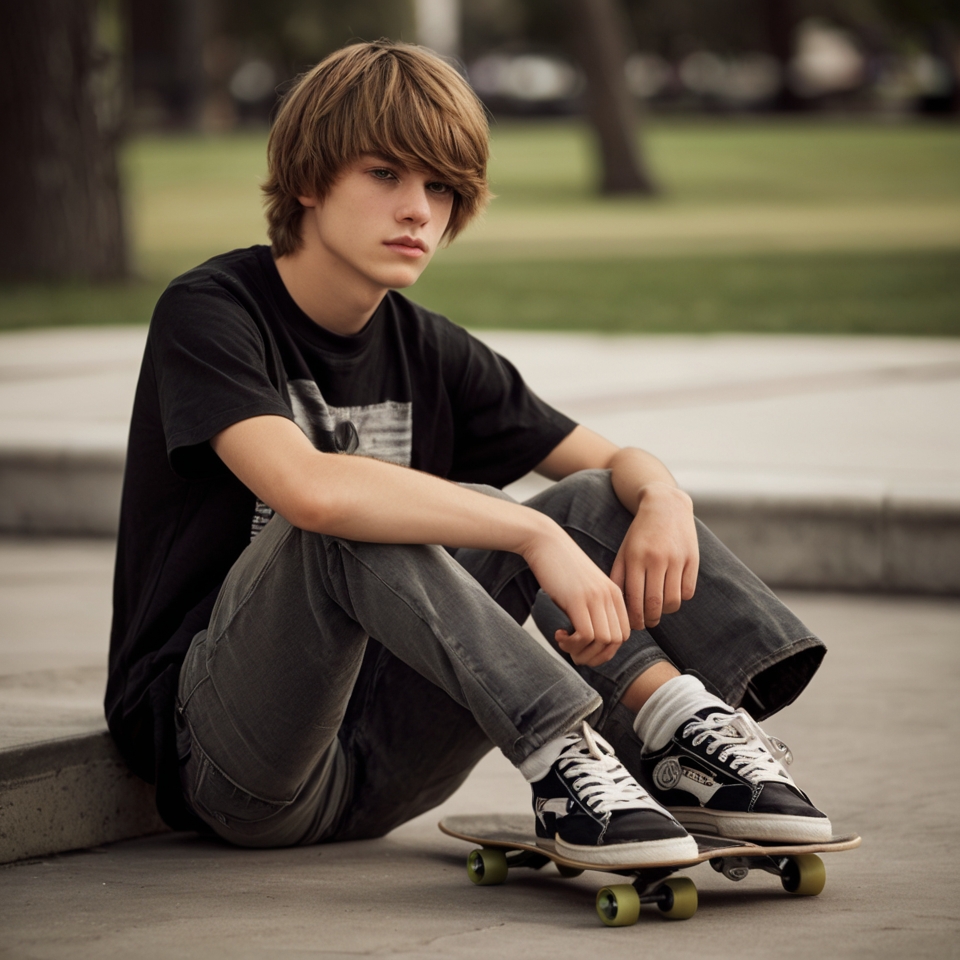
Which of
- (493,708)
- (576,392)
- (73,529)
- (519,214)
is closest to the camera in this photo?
(493,708)

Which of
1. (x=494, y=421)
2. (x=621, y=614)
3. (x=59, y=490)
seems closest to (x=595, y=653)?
(x=621, y=614)

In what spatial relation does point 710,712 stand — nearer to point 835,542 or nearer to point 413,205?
point 413,205

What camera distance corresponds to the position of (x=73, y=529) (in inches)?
268

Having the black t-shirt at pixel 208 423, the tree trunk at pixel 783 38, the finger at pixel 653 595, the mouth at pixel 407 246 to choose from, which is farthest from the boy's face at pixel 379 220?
the tree trunk at pixel 783 38

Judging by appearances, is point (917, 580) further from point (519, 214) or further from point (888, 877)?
point (519, 214)

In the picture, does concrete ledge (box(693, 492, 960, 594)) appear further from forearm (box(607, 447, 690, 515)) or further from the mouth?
the mouth

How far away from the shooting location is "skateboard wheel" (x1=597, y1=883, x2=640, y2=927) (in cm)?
274

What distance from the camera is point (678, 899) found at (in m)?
2.78

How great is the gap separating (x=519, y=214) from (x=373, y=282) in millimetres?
22798

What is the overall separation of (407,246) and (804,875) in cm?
128

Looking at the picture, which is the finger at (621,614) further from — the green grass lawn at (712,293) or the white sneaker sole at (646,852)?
the green grass lawn at (712,293)

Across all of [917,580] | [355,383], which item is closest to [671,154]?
[917,580]

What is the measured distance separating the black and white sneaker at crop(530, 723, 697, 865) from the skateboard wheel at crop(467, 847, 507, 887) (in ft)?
0.85

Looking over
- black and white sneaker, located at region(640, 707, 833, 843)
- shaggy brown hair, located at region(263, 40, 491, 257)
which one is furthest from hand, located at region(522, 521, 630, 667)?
shaggy brown hair, located at region(263, 40, 491, 257)
